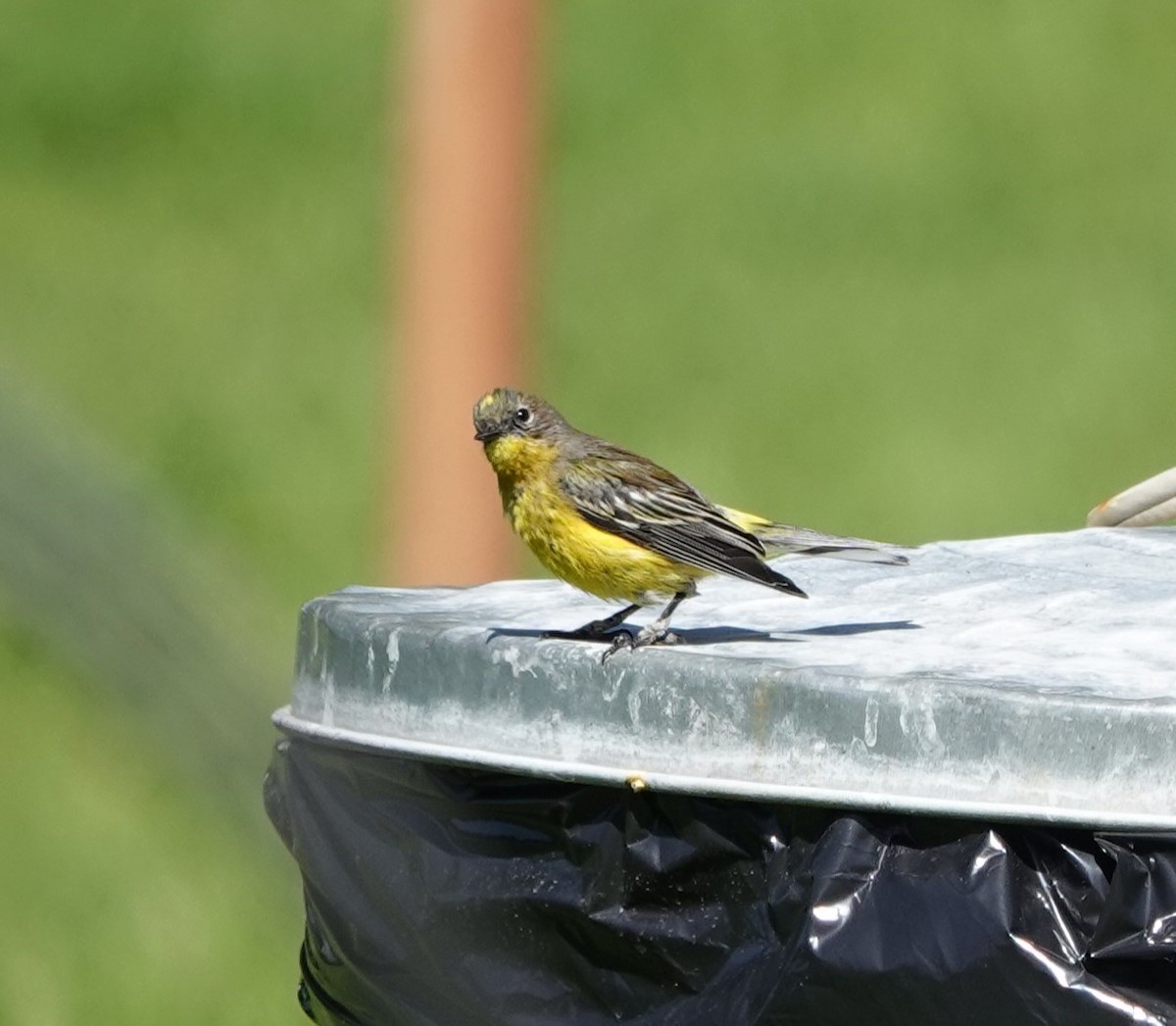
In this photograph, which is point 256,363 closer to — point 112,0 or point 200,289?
point 200,289

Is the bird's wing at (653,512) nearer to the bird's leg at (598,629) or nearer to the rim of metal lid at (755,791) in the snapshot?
the bird's leg at (598,629)

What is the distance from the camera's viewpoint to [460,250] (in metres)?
5.10

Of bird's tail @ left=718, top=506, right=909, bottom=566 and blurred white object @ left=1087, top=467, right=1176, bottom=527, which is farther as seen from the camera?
bird's tail @ left=718, top=506, right=909, bottom=566

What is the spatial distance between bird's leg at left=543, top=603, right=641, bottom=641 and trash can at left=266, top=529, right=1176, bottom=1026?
0.12 m

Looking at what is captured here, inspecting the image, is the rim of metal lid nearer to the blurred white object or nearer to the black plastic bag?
the black plastic bag

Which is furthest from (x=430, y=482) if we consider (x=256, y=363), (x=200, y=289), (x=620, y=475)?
(x=200, y=289)

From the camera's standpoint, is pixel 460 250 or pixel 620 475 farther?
pixel 460 250

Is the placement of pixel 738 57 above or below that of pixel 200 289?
above

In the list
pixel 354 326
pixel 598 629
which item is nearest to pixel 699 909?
pixel 598 629

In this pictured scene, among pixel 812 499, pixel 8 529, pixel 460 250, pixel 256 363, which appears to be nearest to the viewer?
pixel 460 250

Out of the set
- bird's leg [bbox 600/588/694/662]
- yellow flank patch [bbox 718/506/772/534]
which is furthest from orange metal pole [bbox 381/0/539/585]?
bird's leg [bbox 600/588/694/662]

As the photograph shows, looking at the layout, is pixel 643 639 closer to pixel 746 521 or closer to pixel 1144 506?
pixel 1144 506

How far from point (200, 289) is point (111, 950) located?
23.8ft

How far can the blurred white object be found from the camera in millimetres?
3963
